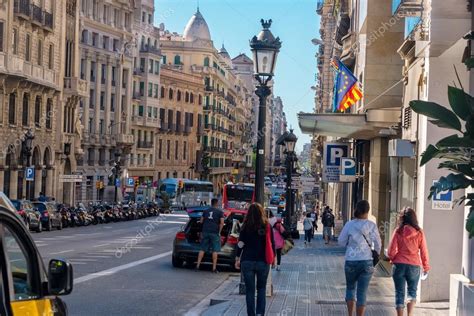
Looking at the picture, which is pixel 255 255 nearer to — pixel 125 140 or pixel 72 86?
pixel 72 86

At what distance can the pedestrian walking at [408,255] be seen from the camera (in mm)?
11250

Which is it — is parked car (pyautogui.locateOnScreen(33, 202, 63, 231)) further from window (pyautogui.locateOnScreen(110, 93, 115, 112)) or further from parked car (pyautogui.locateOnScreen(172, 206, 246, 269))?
window (pyautogui.locateOnScreen(110, 93, 115, 112))

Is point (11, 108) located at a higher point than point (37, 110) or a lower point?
lower

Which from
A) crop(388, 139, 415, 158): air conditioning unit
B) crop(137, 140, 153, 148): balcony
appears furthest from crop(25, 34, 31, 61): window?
crop(388, 139, 415, 158): air conditioning unit

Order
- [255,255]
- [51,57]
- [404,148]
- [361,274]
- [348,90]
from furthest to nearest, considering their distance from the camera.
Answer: [51,57], [348,90], [404,148], [255,255], [361,274]

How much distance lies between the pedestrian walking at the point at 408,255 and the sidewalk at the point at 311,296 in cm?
144

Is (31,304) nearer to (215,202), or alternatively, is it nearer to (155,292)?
(155,292)

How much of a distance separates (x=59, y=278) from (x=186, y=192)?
3114 inches

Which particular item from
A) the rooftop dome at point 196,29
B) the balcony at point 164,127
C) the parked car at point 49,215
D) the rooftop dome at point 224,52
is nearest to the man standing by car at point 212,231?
the parked car at point 49,215

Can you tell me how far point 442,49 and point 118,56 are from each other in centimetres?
6699

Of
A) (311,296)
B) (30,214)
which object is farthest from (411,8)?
(30,214)

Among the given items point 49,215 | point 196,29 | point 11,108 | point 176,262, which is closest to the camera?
point 176,262

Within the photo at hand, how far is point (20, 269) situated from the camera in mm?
5523

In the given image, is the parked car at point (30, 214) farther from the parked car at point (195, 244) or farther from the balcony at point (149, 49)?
the balcony at point (149, 49)
